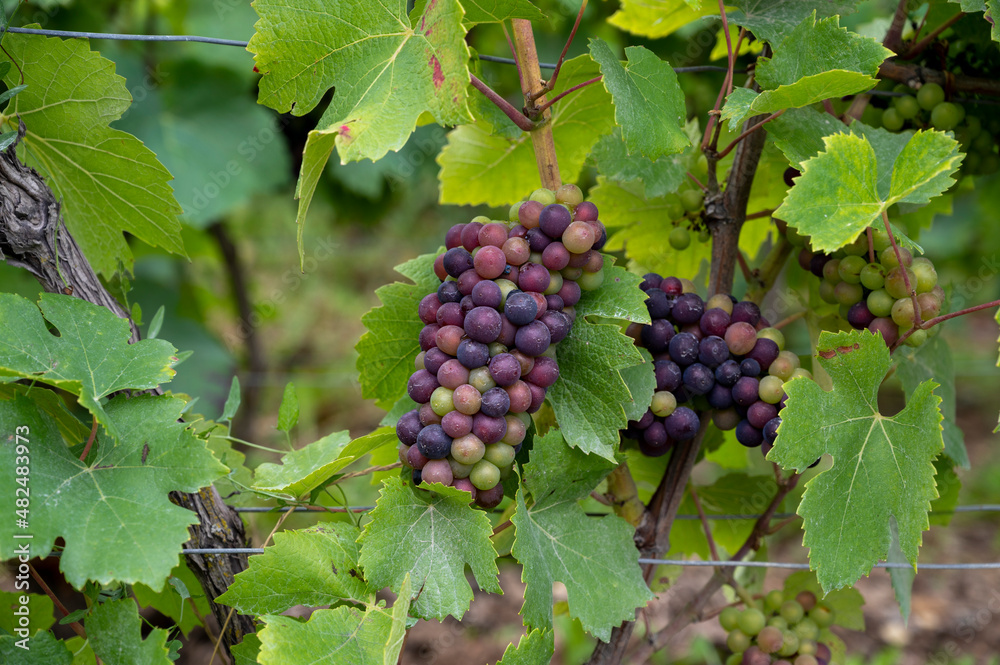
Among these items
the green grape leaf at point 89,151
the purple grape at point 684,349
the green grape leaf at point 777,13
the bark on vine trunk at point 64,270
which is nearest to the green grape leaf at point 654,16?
the green grape leaf at point 777,13

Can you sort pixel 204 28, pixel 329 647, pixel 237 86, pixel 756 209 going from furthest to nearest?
pixel 237 86
pixel 204 28
pixel 756 209
pixel 329 647

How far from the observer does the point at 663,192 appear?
992mm

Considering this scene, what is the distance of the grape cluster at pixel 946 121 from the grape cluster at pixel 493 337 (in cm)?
63

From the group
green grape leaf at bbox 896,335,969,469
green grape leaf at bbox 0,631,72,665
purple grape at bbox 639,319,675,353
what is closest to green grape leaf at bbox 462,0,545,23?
purple grape at bbox 639,319,675,353

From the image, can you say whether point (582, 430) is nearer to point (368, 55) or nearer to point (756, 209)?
point (368, 55)

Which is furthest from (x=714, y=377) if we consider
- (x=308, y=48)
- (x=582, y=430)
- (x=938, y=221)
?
(x=938, y=221)

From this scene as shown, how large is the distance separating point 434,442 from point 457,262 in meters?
0.21

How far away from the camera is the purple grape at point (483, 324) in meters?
0.78

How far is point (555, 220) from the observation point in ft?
2.69

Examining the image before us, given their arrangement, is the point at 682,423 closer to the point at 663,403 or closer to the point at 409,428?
the point at 663,403

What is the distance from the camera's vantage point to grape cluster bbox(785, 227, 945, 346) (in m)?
0.91

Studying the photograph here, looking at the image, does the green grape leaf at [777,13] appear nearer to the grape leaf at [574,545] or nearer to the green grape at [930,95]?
the green grape at [930,95]

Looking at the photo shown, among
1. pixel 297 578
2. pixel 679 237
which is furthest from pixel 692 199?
pixel 297 578

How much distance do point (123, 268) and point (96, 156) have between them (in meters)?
0.18
